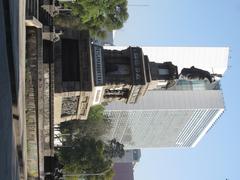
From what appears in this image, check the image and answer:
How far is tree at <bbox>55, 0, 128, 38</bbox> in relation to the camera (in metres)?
39.4

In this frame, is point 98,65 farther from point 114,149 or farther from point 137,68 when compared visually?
point 114,149

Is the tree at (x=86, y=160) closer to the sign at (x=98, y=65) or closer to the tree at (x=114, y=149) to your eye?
the tree at (x=114, y=149)

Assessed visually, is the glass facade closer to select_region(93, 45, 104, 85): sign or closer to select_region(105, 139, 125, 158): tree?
select_region(105, 139, 125, 158): tree

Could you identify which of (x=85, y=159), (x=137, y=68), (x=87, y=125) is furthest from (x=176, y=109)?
(x=137, y=68)

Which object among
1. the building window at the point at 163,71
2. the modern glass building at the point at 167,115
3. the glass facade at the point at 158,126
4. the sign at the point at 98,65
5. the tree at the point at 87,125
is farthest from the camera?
the glass facade at the point at 158,126

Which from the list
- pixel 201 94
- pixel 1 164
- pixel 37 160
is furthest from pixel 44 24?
pixel 201 94

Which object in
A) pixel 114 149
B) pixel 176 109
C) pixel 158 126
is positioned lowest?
pixel 114 149

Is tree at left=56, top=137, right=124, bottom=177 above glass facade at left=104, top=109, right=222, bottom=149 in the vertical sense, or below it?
below

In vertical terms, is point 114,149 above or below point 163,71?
above

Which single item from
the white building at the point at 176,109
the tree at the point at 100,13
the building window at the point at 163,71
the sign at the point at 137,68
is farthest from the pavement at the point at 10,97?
the white building at the point at 176,109

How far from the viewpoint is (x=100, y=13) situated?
40.5 meters

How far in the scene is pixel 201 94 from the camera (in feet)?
416

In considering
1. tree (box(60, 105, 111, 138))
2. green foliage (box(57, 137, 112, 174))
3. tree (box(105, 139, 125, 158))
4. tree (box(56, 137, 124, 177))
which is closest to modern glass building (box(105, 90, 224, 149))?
tree (box(60, 105, 111, 138))

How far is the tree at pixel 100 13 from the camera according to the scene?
39438mm
